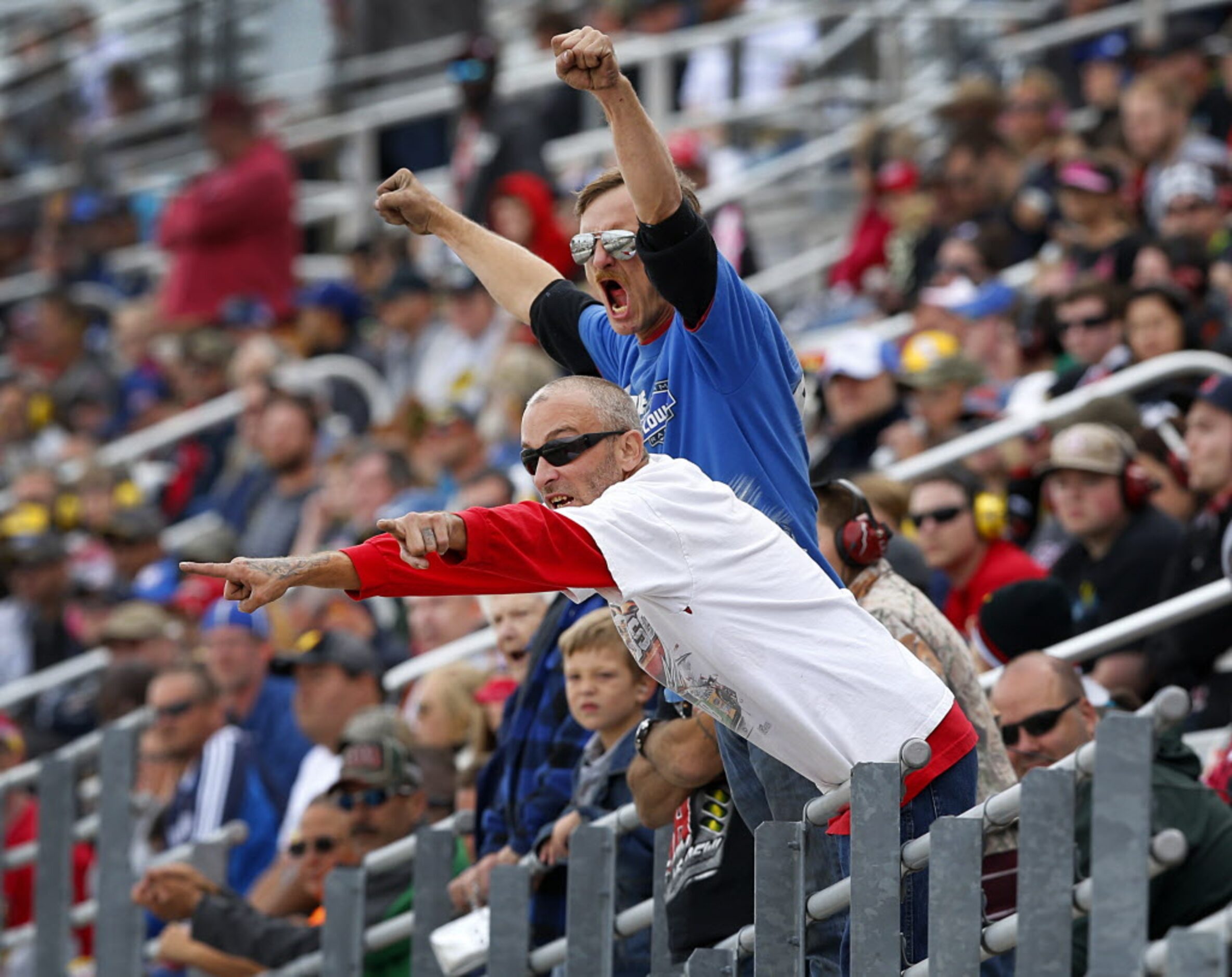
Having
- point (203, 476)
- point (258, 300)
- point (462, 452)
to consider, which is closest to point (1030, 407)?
point (462, 452)

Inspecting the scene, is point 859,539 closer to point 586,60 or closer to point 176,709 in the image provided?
point 586,60

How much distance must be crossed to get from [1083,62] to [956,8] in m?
1.40

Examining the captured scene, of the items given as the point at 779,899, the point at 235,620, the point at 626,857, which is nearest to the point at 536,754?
the point at 626,857

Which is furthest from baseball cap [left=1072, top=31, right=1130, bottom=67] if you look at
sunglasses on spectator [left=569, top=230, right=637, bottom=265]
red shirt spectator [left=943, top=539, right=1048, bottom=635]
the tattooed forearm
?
the tattooed forearm

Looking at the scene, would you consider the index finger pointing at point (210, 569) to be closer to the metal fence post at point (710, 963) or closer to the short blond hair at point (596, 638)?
the metal fence post at point (710, 963)

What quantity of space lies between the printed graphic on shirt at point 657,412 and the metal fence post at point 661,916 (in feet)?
3.18

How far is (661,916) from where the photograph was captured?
494 cm

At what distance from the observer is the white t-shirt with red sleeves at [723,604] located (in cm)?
381

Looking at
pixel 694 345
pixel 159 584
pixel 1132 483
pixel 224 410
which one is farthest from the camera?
pixel 224 410

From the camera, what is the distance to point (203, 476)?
13.3 meters

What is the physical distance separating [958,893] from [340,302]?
1028 centimetres

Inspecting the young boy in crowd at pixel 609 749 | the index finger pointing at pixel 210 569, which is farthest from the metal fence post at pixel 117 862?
the index finger pointing at pixel 210 569

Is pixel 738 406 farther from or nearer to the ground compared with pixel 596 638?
farther from the ground

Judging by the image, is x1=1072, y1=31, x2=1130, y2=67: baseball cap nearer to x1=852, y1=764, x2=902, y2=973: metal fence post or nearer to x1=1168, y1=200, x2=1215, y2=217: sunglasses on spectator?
x1=1168, y1=200, x2=1215, y2=217: sunglasses on spectator
